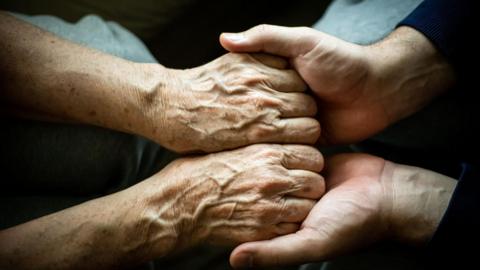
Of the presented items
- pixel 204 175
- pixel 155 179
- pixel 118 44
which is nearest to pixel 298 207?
pixel 204 175

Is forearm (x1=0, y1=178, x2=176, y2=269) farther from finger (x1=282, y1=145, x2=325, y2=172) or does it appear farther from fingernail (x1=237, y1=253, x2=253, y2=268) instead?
finger (x1=282, y1=145, x2=325, y2=172)

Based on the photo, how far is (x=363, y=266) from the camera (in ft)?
3.11

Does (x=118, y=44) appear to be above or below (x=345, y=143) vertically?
above

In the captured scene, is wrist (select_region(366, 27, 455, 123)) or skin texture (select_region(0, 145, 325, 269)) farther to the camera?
wrist (select_region(366, 27, 455, 123))

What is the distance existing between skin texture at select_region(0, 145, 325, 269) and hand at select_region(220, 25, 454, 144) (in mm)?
158

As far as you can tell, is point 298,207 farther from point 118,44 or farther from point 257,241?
point 118,44

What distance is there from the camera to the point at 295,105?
3.14 ft

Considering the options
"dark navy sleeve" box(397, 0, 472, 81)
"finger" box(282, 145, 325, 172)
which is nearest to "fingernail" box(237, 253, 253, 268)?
"finger" box(282, 145, 325, 172)

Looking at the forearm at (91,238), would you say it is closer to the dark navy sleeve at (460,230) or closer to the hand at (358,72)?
the hand at (358,72)

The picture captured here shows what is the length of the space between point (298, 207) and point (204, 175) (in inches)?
8.6

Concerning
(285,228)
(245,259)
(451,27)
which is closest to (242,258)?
(245,259)

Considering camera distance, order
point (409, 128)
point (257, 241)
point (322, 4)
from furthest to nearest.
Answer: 1. point (322, 4)
2. point (409, 128)
3. point (257, 241)

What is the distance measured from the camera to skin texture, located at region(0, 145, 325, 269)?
0.87 metres

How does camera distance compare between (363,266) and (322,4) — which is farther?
(322,4)
